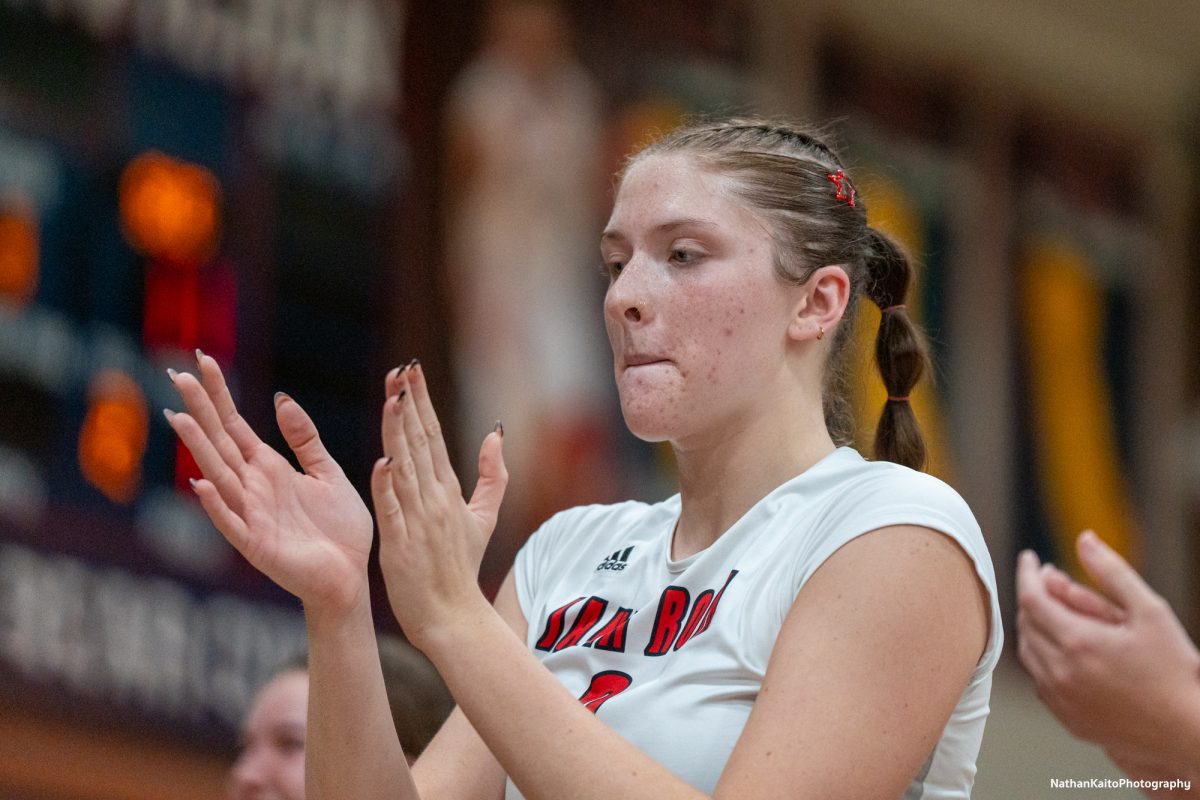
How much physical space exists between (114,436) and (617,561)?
2961 millimetres

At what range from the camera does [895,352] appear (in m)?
2.46

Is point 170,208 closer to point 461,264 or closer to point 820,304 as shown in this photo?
point 461,264

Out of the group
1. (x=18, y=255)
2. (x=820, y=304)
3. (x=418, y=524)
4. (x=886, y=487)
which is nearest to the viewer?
(x=418, y=524)

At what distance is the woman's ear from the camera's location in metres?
2.27

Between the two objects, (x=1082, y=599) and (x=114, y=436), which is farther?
(x=114, y=436)

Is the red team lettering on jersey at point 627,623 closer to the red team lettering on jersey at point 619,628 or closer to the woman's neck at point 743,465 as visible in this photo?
the red team lettering on jersey at point 619,628

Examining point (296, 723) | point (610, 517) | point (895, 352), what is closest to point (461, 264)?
point (296, 723)

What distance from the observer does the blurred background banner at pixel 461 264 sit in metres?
4.91

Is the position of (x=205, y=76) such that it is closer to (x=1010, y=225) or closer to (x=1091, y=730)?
(x=1091, y=730)

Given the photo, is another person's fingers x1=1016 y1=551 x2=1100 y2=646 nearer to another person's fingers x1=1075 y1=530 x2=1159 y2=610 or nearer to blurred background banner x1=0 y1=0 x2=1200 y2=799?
another person's fingers x1=1075 y1=530 x2=1159 y2=610

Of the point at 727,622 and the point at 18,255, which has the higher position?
the point at 18,255

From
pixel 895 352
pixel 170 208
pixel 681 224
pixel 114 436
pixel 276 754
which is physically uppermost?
pixel 170 208

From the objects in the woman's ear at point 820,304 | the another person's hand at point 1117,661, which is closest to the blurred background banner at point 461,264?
the woman's ear at point 820,304

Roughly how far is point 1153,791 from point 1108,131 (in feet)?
28.8
